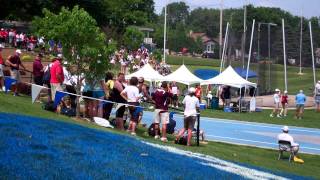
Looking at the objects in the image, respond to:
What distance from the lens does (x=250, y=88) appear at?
136 ft

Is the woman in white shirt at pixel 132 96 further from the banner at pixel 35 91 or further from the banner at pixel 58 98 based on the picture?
the banner at pixel 35 91

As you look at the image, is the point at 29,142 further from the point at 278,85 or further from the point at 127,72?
the point at 278,85

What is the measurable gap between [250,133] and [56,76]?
10.5 meters

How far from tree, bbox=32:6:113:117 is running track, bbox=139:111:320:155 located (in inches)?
170

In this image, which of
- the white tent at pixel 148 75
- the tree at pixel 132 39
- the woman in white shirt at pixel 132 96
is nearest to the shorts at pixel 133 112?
the woman in white shirt at pixel 132 96

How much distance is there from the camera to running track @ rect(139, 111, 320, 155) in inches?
912

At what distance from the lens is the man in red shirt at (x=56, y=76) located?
18844mm

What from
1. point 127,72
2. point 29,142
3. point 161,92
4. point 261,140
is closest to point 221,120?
point 261,140

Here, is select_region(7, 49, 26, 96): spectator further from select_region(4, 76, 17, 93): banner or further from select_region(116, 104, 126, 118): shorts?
select_region(116, 104, 126, 118): shorts

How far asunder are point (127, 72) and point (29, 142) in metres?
35.1

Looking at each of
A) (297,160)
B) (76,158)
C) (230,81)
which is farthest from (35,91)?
(230,81)

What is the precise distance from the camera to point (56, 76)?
19.0m

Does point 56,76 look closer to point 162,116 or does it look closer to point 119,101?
point 119,101

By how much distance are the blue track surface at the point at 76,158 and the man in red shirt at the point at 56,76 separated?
544cm
